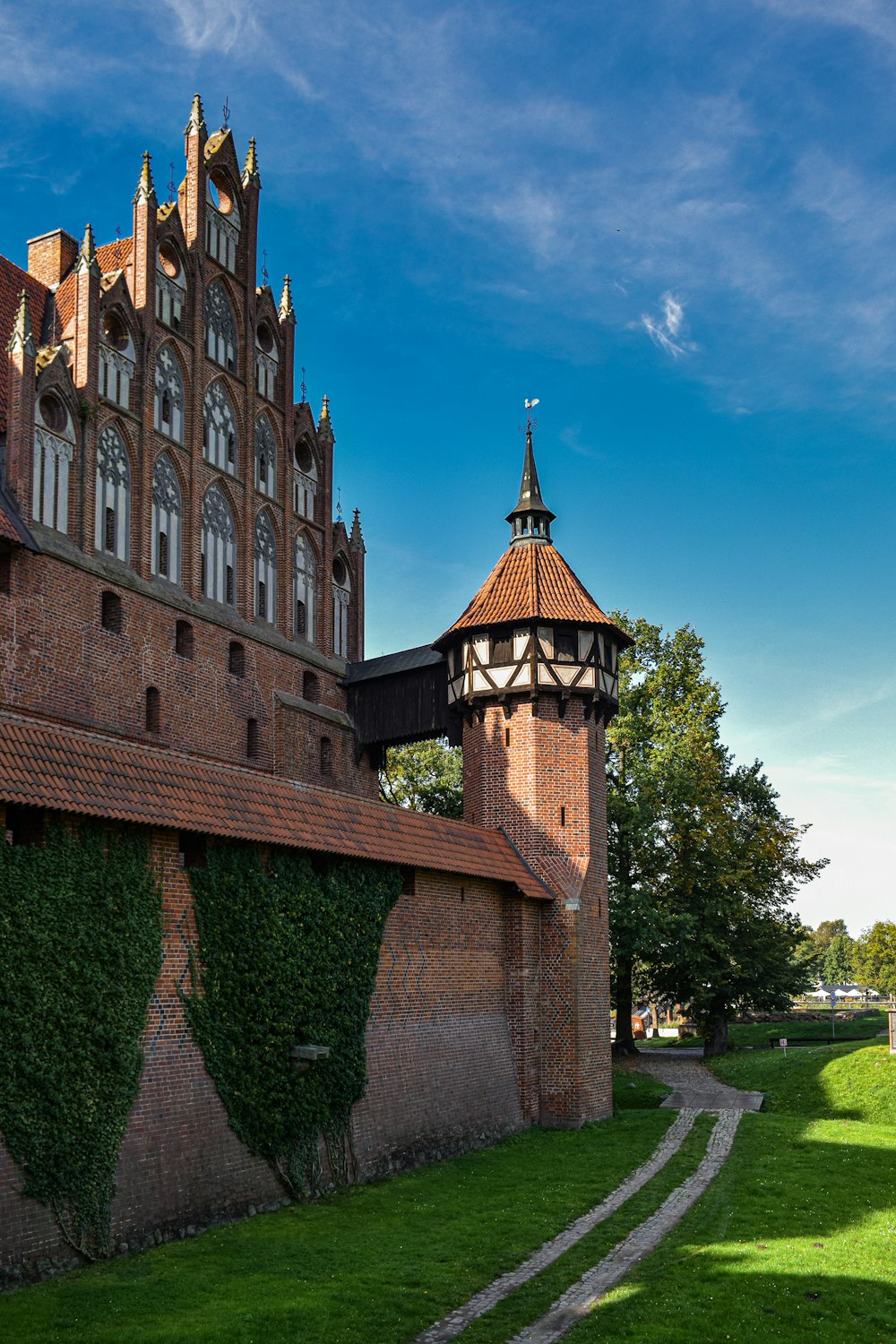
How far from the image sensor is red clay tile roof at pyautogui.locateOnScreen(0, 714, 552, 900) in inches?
453

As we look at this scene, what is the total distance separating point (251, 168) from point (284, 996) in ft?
56.7

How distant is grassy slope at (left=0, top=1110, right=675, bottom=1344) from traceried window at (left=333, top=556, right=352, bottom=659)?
11493mm

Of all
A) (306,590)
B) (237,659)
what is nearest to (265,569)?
(306,590)

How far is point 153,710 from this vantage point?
1947 centimetres

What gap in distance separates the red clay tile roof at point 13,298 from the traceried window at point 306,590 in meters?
6.24

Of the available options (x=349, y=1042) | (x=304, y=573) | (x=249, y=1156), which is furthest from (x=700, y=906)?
(x=249, y=1156)

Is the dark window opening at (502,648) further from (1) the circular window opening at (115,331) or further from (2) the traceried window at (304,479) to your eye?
(1) the circular window opening at (115,331)

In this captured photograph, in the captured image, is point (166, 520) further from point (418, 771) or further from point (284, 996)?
point (418, 771)

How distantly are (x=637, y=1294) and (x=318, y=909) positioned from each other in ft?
20.3

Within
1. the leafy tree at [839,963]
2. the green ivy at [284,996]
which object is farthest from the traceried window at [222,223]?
the leafy tree at [839,963]

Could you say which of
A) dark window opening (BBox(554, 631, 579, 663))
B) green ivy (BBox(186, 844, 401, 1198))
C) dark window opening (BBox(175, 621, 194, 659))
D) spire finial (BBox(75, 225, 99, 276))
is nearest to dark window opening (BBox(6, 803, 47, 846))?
green ivy (BBox(186, 844, 401, 1198))

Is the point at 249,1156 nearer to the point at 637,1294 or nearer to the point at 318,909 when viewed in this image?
the point at 318,909

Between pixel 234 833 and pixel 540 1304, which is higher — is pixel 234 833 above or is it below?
above

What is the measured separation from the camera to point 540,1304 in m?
10.4
